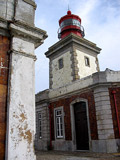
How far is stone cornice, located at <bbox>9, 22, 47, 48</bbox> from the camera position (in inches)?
121

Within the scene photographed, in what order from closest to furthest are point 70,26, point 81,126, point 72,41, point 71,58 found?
1. point 81,126
2. point 71,58
3. point 72,41
4. point 70,26

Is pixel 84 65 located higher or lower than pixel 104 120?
higher

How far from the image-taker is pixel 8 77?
2.91 metres

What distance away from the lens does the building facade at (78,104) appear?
868 cm

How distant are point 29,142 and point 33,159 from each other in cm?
27

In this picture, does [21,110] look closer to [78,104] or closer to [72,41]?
[78,104]

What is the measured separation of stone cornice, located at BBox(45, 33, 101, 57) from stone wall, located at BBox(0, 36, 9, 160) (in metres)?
11.1

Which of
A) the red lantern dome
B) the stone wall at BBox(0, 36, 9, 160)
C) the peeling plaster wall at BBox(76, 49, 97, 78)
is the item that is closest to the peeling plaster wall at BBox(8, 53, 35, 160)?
the stone wall at BBox(0, 36, 9, 160)

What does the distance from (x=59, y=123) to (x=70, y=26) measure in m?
9.80

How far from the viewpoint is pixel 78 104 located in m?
10.5

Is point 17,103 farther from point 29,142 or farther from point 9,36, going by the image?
point 9,36

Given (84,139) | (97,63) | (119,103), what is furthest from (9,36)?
(97,63)

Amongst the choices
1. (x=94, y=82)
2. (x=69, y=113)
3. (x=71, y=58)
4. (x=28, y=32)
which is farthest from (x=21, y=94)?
(x=71, y=58)

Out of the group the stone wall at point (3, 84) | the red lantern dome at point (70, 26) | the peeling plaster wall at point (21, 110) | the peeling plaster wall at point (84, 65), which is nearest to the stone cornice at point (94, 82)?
the peeling plaster wall at point (84, 65)
